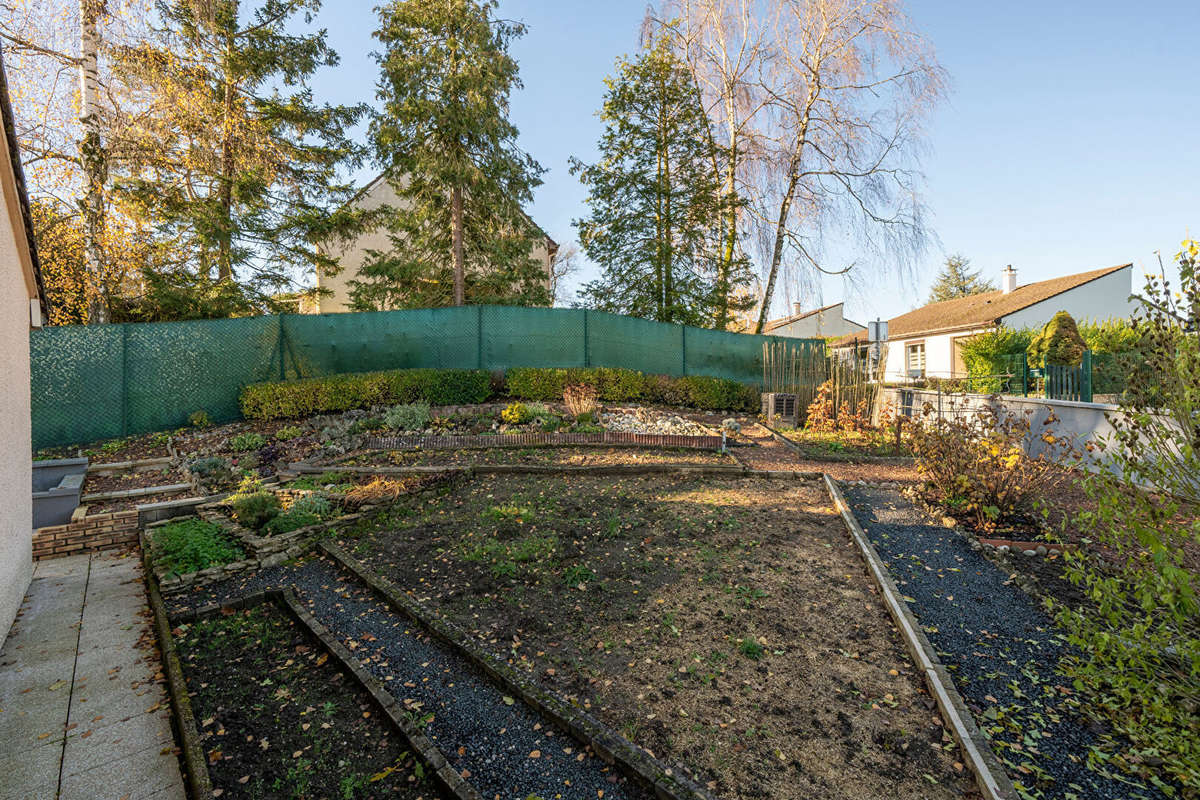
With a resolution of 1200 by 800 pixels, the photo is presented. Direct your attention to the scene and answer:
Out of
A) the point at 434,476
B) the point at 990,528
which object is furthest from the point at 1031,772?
the point at 434,476

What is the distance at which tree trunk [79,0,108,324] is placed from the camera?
9.11 meters

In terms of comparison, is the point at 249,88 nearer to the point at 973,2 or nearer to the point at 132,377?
the point at 132,377

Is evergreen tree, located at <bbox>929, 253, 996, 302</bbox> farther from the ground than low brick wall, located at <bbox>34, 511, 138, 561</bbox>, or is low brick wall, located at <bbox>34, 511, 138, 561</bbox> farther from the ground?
evergreen tree, located at <bbox>929, 253, 996, 302</bbox>

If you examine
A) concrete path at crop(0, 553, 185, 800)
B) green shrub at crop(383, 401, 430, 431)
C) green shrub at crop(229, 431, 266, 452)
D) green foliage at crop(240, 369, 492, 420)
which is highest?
green foliage at crop(240, 369, 492, 420)

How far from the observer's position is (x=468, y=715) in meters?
2.39

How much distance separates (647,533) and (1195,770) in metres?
3.24

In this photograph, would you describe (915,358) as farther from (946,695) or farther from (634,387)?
(946,695)

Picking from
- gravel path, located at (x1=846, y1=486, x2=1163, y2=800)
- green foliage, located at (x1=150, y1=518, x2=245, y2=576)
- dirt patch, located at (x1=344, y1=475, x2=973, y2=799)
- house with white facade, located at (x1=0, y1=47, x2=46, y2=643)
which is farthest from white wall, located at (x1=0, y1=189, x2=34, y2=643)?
gravel path, located at (x1=846, y1=486, x2=1163, y2=800)

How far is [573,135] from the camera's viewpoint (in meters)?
15.0

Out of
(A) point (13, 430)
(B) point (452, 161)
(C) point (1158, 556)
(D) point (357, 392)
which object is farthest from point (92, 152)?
(C) point (1158, 556)

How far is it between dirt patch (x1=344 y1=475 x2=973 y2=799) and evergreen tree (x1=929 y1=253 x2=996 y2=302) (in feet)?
126

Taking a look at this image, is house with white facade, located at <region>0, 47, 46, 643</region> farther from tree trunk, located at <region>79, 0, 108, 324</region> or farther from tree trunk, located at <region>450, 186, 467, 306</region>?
tree trunk, located at <region>450, 186, 467, 306</region>

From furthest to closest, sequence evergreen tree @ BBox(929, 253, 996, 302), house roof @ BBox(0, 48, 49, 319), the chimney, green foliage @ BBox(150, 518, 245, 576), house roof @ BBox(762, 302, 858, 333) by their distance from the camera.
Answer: evergreen tree @ BBox(929, 253, 996, 302), the chimney, house roof @ BBox(762, 302, 858, 333), green foliage @ BBox(150, 518, 245, 576), house roof @ BBox(0, 48, 49, 319)

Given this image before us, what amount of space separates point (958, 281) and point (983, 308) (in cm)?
1694
